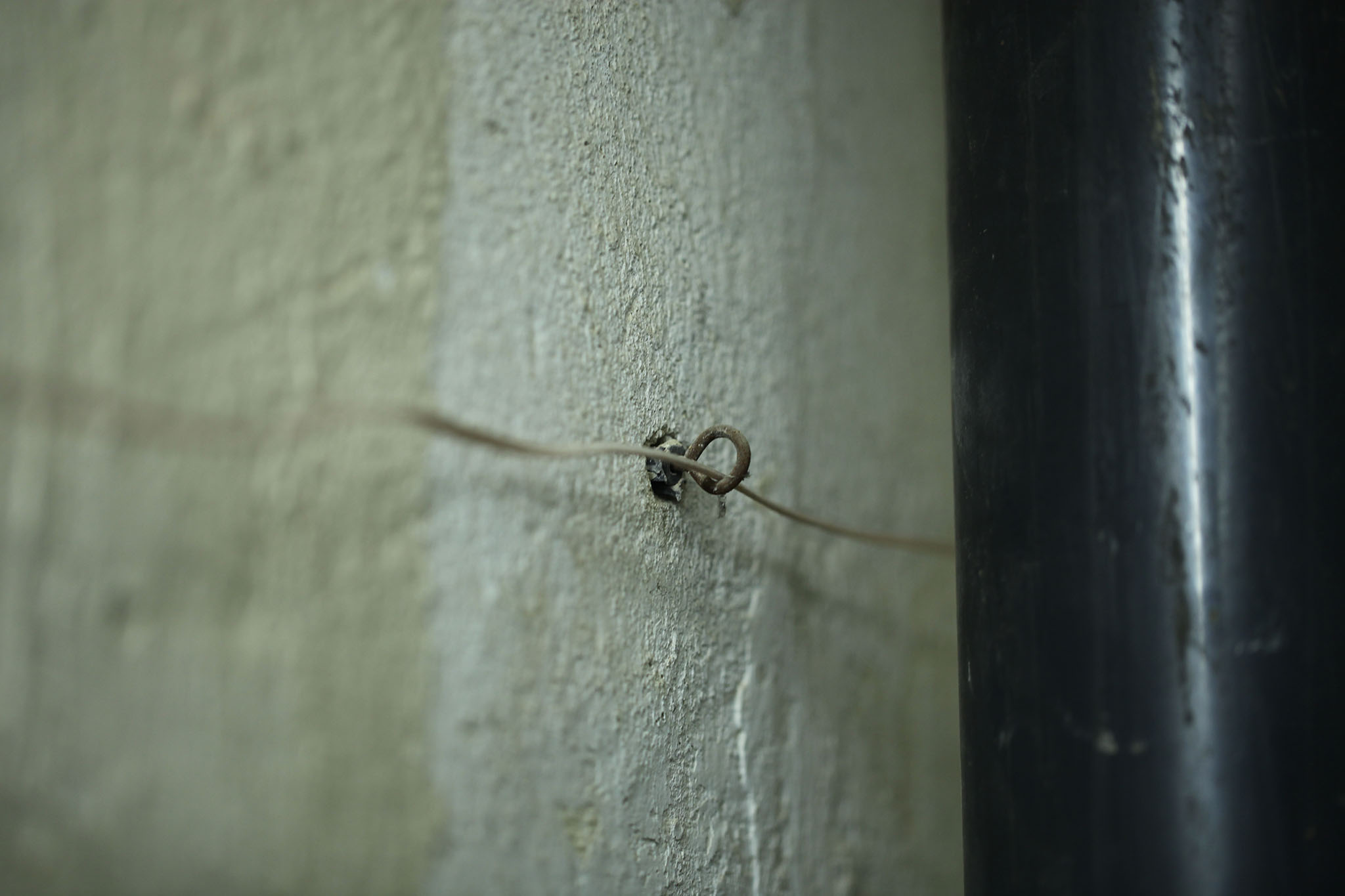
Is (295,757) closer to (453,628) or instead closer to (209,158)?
(453,628)

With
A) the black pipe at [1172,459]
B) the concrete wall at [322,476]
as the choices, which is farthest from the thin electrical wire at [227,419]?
the black pipe at [1172,459]

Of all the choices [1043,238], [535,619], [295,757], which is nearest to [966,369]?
[1043,238]

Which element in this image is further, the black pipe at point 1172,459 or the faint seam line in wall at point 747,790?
the faint seam line in wall at point 747,790

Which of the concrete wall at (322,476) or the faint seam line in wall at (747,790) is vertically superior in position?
the concrete wall at (322,476)

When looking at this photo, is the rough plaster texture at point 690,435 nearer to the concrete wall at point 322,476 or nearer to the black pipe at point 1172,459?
the concrete wall at point 322,476

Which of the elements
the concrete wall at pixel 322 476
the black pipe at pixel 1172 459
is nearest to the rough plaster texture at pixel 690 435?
the concrete wall at pixel 322 476

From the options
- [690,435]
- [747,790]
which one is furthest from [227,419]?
[747,790]
